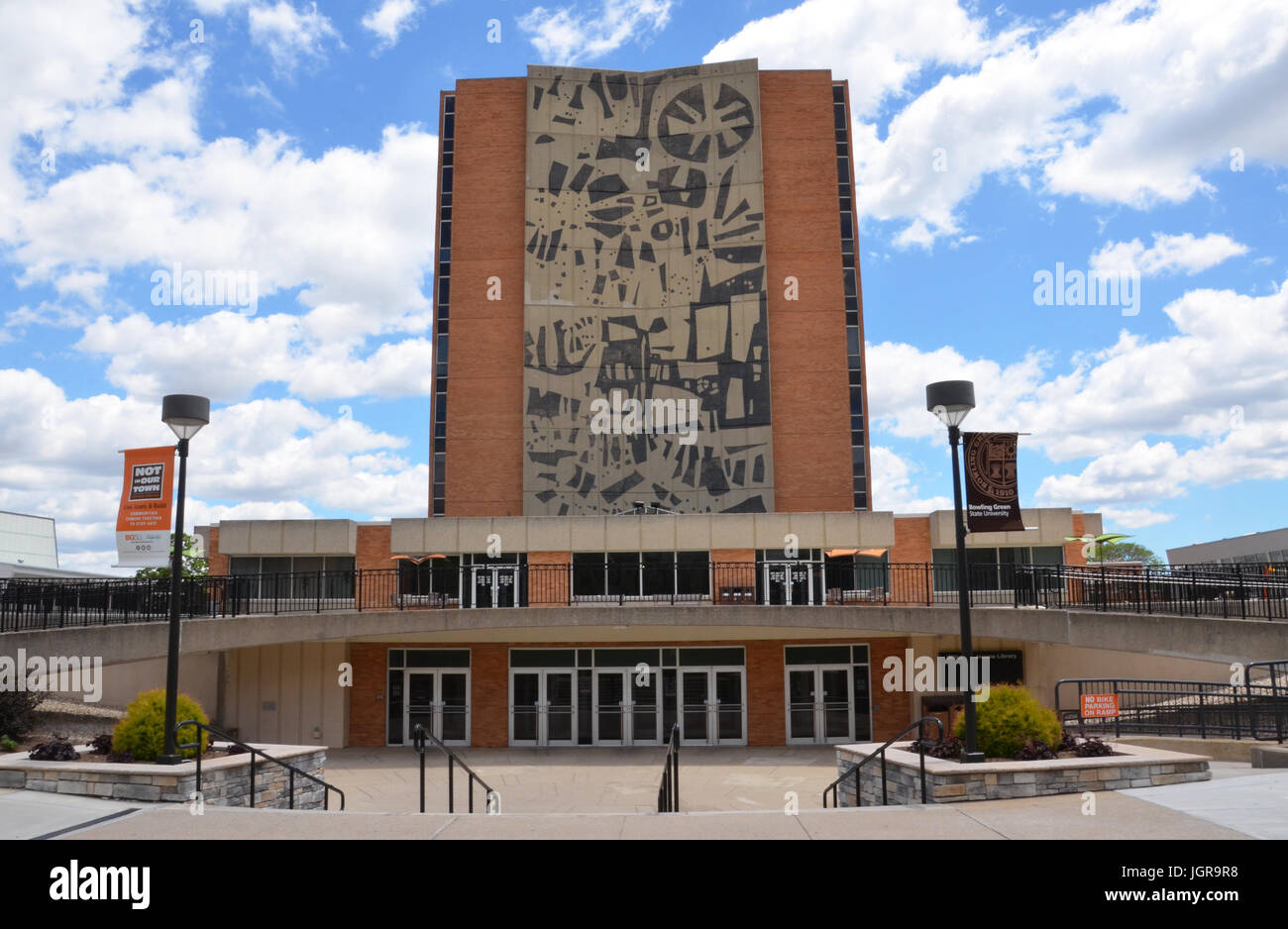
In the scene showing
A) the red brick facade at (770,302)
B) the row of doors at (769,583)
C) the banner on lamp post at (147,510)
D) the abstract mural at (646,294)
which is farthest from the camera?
the red brick facade at (770,302)

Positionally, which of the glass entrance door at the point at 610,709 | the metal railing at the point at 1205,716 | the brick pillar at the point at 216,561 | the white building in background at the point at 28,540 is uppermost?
the white building in background at the point at 28,540

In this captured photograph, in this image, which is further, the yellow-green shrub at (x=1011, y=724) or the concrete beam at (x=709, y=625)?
the concrete beam at (x=709, y=625)

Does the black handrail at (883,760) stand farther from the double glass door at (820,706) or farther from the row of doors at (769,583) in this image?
the row of doors at (769,583)

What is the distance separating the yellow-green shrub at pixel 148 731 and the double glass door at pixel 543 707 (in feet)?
46.5

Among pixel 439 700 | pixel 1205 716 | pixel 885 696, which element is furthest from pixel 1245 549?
pixel 439 700

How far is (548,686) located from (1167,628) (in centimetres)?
1573

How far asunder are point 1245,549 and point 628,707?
57285 millimetres

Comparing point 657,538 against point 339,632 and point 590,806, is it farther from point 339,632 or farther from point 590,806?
point 590,806

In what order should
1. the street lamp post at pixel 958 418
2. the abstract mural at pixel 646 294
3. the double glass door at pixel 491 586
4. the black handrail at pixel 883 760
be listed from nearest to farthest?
the black handrail at pixel 883 760, the street lamp post at pixel 958 418, the double glass door at pixel 491 586, the abstract mural at pixel 646 294

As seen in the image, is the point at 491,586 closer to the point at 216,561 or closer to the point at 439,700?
the point at 439,700

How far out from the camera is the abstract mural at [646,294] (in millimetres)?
42812

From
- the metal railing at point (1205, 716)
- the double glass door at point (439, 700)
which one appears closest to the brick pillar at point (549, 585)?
the double glass door at point (439, 700)

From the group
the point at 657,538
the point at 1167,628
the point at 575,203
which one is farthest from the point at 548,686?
the point at 575,203

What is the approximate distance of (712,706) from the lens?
26.6 metres
